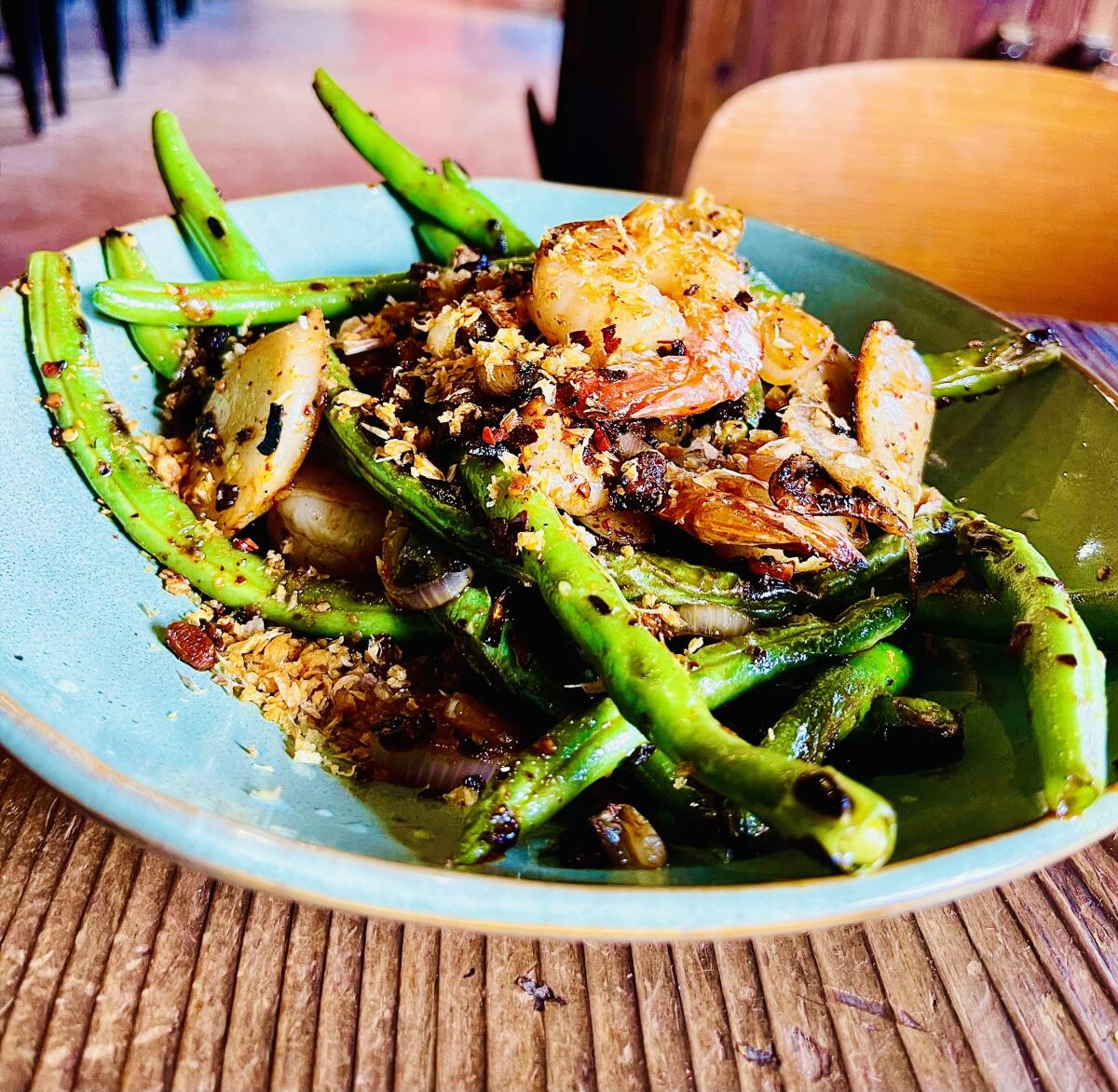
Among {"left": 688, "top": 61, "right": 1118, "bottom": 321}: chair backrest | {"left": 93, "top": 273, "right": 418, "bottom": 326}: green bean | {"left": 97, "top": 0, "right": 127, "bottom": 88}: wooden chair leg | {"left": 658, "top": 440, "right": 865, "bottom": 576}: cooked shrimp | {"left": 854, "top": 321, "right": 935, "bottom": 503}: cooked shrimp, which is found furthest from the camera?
{"left": 97, "top": 0, "right": 127, "bottom": 88}: wooden chair leg

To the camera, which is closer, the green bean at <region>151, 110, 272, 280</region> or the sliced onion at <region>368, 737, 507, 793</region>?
the sliced onion at <region>368, 737, 507, 793</region>

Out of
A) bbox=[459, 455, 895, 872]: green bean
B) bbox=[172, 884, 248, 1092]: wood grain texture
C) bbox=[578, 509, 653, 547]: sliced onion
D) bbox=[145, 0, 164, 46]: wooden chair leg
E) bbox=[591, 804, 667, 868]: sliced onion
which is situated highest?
bbox=[459, 455, 895, 872]: green bean

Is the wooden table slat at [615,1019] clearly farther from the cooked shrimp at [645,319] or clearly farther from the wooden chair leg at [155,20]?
the wooden chair leg at [155,20]

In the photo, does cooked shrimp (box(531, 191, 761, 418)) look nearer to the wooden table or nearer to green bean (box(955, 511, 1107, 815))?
green bean (box(955, 511, 1107, 815))

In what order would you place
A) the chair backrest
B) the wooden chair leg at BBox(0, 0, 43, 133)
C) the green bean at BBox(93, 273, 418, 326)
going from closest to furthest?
the green bean at BBox(93, 273, 418, 326), the chair backrest, the wooden chair leg at BBox(0, 0, 43, 133)

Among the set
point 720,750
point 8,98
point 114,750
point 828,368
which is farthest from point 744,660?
point 8,98

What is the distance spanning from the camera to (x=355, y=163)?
20.0ft

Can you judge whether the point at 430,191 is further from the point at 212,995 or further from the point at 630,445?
the point at 212,995

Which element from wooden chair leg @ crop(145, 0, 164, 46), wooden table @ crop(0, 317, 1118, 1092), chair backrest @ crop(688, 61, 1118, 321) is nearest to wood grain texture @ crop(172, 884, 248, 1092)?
wooden table @ crop(0, 317, 1118, 1092)

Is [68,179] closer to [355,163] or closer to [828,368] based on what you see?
[355,163]

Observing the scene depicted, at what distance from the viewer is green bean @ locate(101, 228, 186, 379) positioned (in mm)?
1507

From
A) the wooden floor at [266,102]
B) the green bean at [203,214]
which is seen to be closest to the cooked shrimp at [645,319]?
the green bean at [203,214]

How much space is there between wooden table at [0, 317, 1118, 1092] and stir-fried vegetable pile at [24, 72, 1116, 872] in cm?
14

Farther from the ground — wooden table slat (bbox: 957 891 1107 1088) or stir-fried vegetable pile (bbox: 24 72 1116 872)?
stir-fried vegetable pile (bbox: 24 72 1116 872)
